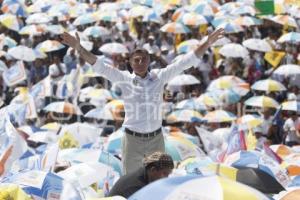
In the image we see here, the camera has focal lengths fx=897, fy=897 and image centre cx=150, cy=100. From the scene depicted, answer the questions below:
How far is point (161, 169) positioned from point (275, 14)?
1362 cm

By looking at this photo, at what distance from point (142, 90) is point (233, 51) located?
385 inches

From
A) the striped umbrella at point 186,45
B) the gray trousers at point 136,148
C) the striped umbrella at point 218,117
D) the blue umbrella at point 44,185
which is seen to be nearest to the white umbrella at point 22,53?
the striped umbrella at point 186,45

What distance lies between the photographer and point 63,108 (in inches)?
548

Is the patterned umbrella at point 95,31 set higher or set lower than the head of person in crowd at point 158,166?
lower

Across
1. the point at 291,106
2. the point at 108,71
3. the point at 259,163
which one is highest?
the point at 108,71

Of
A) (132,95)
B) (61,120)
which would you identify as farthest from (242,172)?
(61,120)

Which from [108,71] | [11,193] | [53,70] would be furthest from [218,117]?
[11,193]

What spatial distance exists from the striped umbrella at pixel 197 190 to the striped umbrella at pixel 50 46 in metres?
13.9

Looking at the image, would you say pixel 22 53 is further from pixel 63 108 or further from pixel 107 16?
pixel 63 108

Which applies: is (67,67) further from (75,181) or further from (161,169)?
(161,169)

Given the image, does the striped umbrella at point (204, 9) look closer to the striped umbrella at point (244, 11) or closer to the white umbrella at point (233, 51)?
the striped umbrella at point (244, 11)

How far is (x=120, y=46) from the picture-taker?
Answer: 1794 centimetres

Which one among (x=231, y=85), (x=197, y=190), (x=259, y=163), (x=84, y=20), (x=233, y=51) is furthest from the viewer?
(x=84, y=20)

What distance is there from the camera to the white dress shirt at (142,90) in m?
6.86
